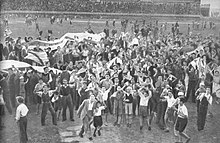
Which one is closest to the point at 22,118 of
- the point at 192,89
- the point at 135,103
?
the point at 135,103

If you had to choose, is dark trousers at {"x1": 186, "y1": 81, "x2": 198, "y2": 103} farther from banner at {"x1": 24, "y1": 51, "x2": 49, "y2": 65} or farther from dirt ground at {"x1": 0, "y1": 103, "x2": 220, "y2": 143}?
banner at {"x1": 24, "y1": 51, "x2": 49, "y2": 65}

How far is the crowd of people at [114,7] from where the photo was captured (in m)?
8.24

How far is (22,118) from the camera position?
6.68 meters

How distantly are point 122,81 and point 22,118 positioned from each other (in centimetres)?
254

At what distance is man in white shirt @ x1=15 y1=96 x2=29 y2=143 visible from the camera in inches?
259

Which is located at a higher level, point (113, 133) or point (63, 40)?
point (63, 40)

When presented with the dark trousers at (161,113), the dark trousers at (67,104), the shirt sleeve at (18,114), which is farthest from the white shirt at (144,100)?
the shirt sleeve at (18,114)

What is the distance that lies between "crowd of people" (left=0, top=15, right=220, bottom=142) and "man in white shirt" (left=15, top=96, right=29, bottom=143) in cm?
10

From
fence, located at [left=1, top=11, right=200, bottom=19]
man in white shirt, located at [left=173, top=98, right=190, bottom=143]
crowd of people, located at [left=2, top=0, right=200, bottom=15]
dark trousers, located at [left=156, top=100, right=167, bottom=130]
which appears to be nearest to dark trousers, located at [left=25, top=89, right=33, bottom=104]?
fence, located at [left=1, top=11, right=200, bottom=19]

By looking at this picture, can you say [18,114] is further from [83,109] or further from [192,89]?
[192,89]

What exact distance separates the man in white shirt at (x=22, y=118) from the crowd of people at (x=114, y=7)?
2.58 meters

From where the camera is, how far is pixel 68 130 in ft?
23.7

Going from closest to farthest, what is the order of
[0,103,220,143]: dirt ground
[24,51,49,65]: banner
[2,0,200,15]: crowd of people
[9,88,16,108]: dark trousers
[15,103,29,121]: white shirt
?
[15,103,29,121]: white shirt < [0,103,220,143]: dirt ground < [9,88,16,108]: dark trousers < [2,0,200,15]: crowd of people < [24,51,49,65]: banner

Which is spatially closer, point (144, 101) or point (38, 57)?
point (144, 101)
